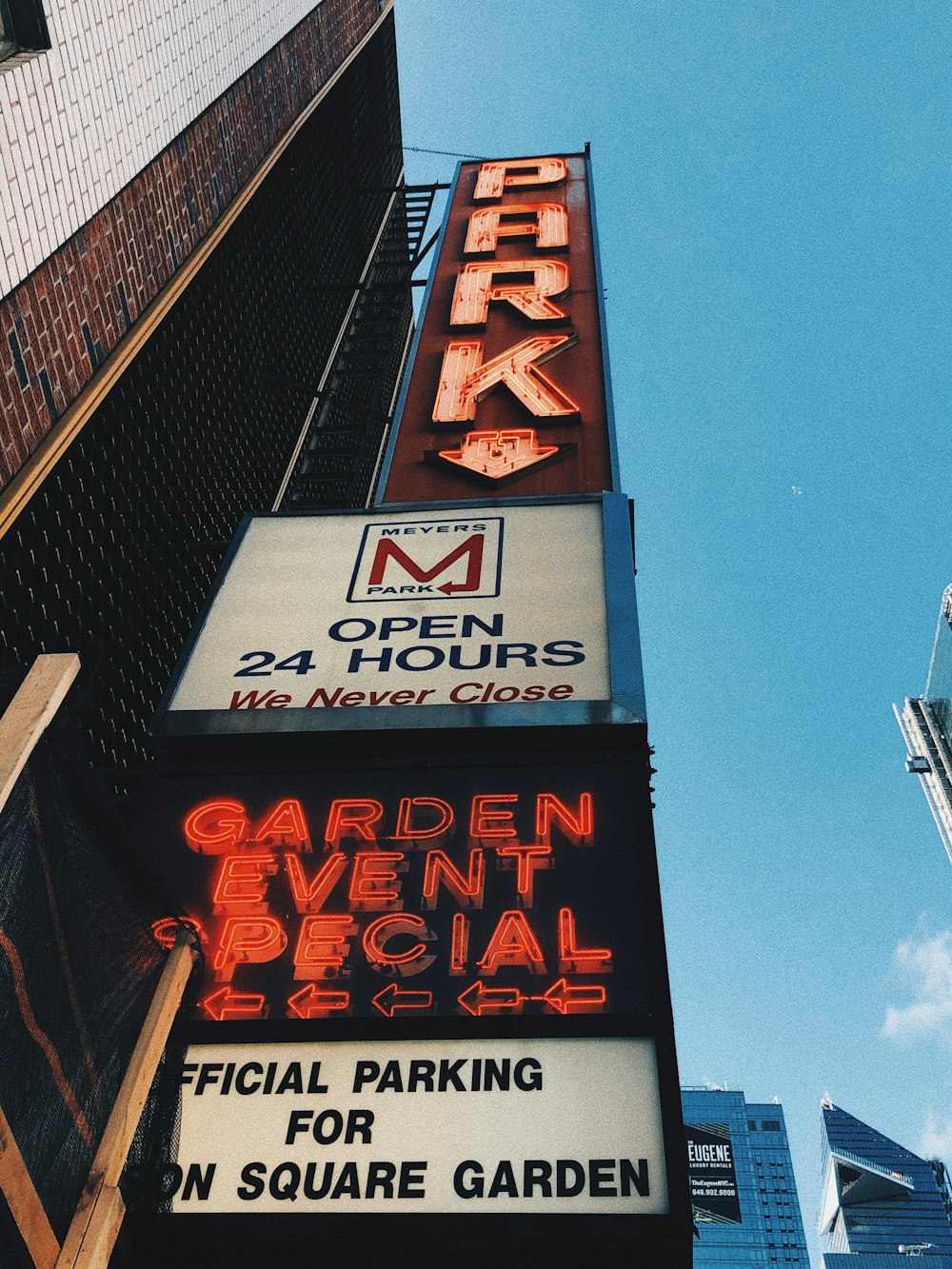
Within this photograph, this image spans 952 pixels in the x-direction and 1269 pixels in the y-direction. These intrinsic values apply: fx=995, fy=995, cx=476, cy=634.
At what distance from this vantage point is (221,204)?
11.8m

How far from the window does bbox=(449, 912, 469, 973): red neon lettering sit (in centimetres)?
681

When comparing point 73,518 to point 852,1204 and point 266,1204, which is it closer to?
point 266,1204

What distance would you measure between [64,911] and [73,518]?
5825mm

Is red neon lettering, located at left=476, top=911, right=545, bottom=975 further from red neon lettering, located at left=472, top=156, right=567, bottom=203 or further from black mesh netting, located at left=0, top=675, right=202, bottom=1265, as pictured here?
red neon lettering, located at left=472, top=156, right=567, bottom=203

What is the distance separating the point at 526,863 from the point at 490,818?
0.38 m

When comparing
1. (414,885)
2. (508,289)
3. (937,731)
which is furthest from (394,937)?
(937,731)

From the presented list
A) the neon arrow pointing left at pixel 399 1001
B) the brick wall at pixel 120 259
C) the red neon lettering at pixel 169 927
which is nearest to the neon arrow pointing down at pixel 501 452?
the brick wall at pixel 120 259

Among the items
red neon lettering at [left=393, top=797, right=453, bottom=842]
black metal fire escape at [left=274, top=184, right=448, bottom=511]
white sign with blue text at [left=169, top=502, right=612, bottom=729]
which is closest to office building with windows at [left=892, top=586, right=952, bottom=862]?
black metal fire escape at [left=274, top=184, right=448, bottom=511]

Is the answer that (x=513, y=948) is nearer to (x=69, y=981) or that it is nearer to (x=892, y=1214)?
(x=69, y=981)

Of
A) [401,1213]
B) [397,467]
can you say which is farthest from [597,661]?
[397,467]

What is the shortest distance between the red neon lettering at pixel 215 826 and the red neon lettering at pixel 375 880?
73cm

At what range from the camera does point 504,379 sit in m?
12.1

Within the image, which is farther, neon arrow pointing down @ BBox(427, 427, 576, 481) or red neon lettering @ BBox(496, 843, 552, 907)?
neon arrow pointing down @ BBox(427, 427, 576, 481)

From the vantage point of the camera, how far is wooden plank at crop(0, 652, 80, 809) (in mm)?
3457
